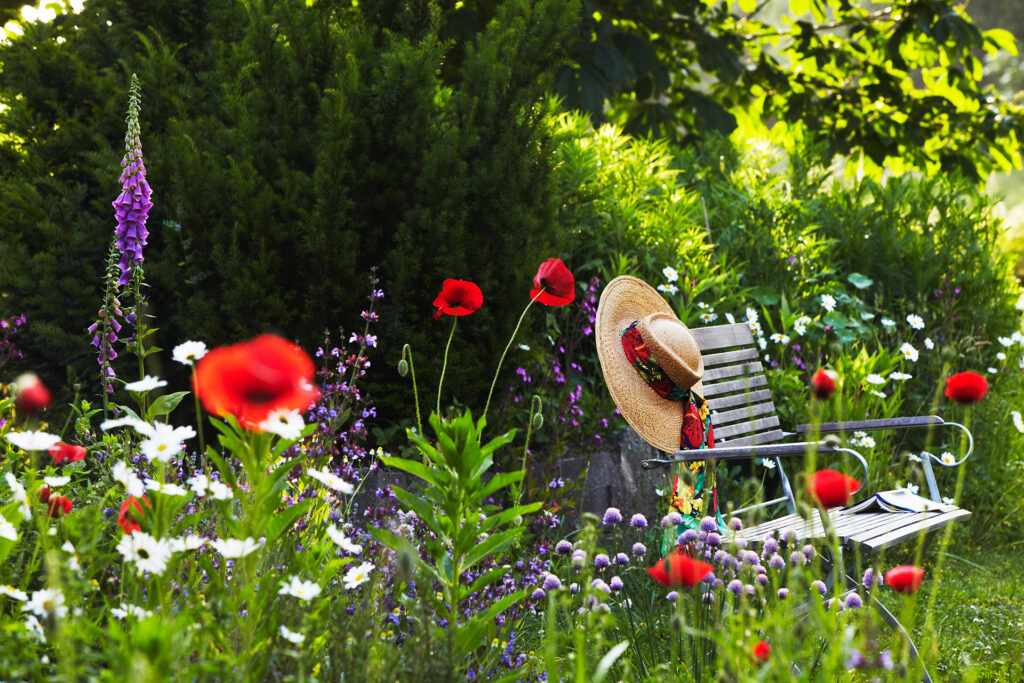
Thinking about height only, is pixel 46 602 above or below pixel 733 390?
below

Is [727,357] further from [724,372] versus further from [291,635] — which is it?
[291,635]

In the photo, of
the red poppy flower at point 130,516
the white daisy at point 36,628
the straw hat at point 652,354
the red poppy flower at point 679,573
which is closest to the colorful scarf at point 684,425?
the straw hat at point 652,354

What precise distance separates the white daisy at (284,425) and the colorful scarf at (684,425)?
1.90 m

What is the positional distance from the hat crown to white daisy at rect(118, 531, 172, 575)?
6.96 feet

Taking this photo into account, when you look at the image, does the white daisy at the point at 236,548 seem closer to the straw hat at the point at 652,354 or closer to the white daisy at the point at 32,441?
the white daisy at the point at 32,441

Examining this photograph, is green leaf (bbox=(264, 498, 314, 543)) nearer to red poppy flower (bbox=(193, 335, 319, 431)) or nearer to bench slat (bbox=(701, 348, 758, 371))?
red poppy flower (bbox=(193, 335, 319, 431))

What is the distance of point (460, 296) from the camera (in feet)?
8.23

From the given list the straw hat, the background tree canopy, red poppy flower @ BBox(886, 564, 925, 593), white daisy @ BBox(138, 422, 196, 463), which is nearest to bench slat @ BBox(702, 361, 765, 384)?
the straw hat

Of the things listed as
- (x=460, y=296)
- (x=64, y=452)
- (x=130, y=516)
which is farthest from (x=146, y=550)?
(x=460, y=296)

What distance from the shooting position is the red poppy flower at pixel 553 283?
261 centimetres

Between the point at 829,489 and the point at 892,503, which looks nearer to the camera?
the point at 829,489

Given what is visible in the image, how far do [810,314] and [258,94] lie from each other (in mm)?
3737

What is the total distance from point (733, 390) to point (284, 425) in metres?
2.83

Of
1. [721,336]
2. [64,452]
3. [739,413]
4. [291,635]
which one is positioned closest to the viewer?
[291,635]
